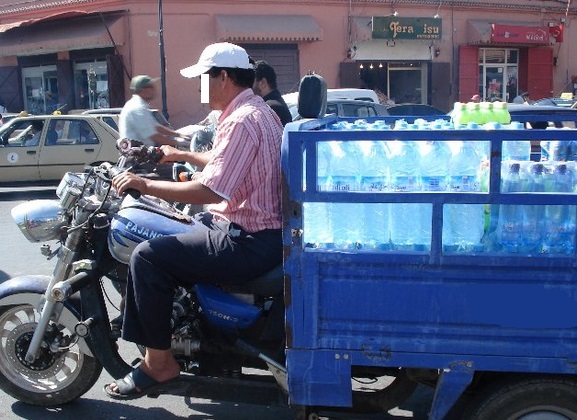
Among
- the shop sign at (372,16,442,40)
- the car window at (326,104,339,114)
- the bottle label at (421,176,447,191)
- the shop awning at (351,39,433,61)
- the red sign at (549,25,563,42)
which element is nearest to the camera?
the bottle label at (421,176,447,191)

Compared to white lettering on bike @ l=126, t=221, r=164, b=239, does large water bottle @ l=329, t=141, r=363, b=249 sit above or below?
above

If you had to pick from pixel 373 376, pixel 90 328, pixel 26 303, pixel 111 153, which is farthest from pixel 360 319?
pixel 111 153

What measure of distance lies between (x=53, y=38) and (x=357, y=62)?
8.75 m

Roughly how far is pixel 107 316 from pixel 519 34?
2178 centimetres

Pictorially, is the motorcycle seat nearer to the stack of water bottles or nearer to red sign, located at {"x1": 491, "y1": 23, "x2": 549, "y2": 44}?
the stack of water bottles

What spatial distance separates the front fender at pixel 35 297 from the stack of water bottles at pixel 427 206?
137cm

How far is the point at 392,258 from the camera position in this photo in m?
2.66

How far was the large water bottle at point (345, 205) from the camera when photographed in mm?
2742

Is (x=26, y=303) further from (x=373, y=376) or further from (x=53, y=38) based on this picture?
(x=53, y=38)

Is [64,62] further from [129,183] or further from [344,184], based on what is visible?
[344,184]

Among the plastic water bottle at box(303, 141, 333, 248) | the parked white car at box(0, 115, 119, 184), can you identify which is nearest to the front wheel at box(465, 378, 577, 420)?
the plastic water bottle at box(303, 141, 333, 248)

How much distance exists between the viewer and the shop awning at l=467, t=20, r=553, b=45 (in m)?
21.9

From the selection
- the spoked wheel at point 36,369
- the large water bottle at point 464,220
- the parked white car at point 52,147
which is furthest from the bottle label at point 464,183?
the parked white car at point 52,147

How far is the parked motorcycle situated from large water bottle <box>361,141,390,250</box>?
53cm
